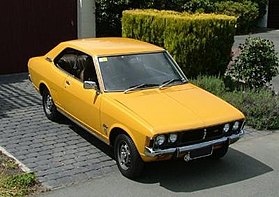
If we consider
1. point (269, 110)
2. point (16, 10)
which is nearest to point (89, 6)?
point (16, 10)

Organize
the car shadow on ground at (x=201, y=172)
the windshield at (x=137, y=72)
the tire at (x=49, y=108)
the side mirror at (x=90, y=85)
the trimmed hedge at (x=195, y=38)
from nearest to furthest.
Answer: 1. the car shadow on ground at (x=201, y=172)
2. the side mirror at (x=90, y=85)
3. the windshield at (x=137, y=72)
4. the tire at (x=49, y=108)
5. the trimmed hedge at (x=195, y=38)

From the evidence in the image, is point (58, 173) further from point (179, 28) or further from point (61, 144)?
point (179, 28)

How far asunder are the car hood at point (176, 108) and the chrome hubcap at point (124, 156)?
0.47 metres

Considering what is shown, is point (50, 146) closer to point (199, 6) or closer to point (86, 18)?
point (86, 18)

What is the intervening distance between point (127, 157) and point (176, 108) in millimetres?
867

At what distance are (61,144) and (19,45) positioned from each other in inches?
208

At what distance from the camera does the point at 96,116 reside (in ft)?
20.1

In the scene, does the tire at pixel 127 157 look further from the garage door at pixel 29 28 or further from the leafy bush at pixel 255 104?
the garage door at pixel 29 28

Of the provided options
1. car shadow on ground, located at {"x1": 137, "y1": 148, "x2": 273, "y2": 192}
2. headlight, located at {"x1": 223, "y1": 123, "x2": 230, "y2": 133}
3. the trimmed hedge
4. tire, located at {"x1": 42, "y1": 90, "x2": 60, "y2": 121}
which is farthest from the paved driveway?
the trimmed hedge

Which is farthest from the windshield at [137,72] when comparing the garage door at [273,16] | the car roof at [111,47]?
the garage door at [273,16]

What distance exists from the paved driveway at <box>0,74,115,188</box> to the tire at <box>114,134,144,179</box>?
270mm

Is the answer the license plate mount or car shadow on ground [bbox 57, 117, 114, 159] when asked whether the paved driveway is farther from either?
the license plate mount

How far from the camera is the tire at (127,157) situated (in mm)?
5475

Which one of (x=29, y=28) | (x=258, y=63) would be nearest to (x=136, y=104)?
(x=258, y=63)
